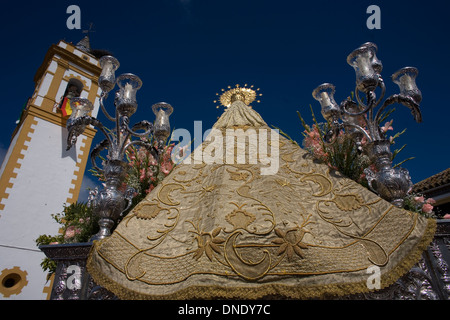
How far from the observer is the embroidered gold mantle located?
5.88 ft

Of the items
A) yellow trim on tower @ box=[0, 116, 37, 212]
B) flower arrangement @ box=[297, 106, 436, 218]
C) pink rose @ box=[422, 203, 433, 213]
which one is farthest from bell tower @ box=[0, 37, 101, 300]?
pink rose @ box=[422, 203, 433, 213]

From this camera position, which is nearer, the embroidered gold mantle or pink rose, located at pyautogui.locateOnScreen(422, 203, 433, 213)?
the embroidered gold mantle

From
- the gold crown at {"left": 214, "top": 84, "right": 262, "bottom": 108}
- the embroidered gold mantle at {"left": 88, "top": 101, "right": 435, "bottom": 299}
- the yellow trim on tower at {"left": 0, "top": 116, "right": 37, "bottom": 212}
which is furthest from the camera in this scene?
the yellow trim on tower at {"left": 0, "top": 116, "right": 37, "bottom": 212}

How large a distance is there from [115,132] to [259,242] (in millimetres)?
2411

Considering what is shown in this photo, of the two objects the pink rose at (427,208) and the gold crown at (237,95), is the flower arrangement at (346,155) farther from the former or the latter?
the gold crown at (237,95)

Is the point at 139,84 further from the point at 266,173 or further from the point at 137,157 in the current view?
the point at 266,173

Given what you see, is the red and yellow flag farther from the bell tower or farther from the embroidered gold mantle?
the embroidered gold mantle

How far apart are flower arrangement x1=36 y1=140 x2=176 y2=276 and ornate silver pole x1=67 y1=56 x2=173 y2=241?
33 cm

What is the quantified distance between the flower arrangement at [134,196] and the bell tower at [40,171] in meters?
5.30

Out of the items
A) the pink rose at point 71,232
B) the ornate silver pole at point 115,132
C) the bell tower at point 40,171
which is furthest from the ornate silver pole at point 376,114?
the bell tower at point 40,171

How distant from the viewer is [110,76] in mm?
3332

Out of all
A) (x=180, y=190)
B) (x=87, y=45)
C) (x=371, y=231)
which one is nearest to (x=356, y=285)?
(x=371, y=231)

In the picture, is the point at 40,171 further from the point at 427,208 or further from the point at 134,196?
the point at 427,208
